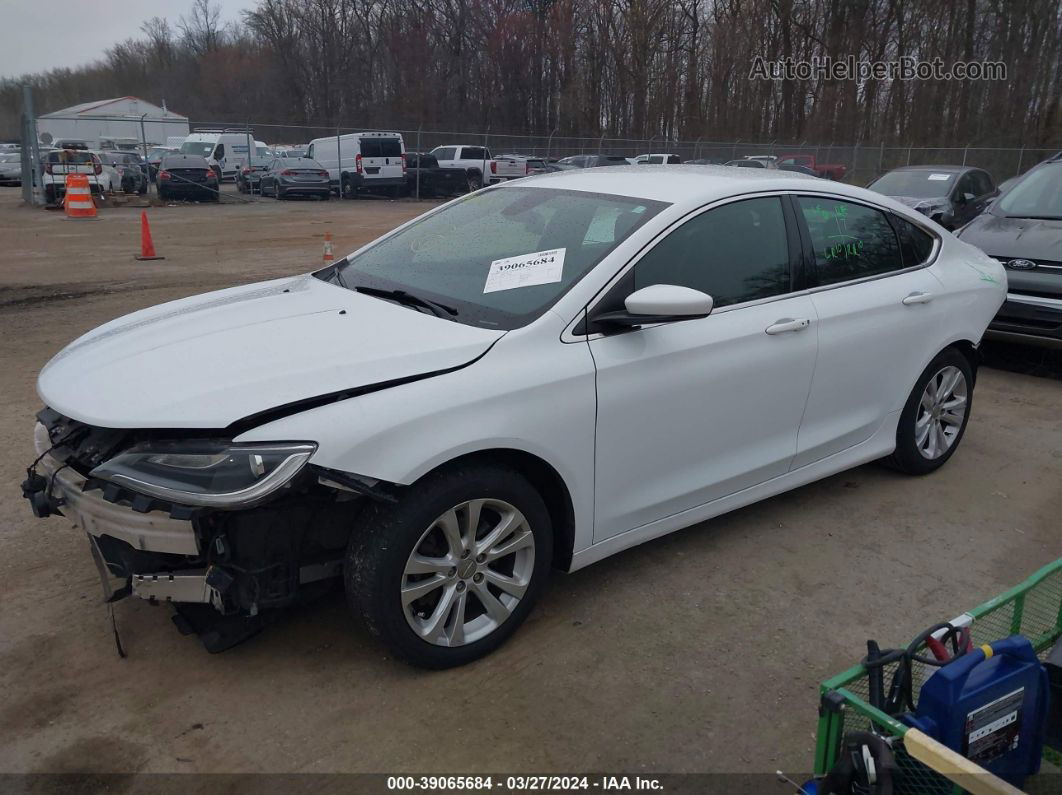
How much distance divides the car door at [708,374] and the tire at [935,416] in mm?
1033

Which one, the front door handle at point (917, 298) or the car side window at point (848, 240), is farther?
the front door handle at point (917, 298)

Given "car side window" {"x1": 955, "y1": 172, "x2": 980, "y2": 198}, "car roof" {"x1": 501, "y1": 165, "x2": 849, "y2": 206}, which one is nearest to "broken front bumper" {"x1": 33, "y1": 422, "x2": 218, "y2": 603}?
"car roof" {"x1": 501, "y1": 165, "x2": 849, "y2": 206}

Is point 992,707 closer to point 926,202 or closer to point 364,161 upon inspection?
point 926,202

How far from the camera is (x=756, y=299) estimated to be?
3750 mm

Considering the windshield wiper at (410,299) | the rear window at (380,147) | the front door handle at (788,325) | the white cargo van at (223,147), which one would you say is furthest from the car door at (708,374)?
the white cargo van at (223,147)

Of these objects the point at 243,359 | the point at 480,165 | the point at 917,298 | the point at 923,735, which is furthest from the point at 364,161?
the point at 923,735

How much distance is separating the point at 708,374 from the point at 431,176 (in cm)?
2783

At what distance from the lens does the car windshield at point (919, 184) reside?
43.9 feet

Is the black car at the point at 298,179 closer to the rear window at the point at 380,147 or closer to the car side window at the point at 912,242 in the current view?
the rear window at the point at 380,147

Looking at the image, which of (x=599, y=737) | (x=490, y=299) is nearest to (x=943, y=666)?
(x=599, y=737)

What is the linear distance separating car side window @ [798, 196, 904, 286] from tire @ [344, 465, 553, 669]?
1951mm

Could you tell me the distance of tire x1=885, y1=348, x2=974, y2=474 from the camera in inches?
180

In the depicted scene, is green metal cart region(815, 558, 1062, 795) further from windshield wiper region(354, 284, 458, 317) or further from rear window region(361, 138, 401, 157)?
rear window region(361, 138, 401, 157)

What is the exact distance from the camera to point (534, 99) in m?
53.2
